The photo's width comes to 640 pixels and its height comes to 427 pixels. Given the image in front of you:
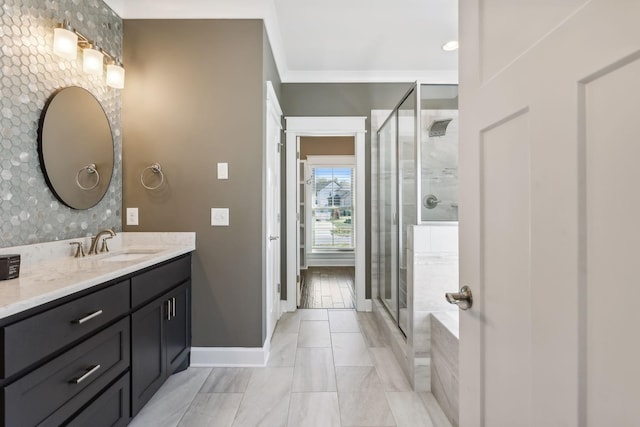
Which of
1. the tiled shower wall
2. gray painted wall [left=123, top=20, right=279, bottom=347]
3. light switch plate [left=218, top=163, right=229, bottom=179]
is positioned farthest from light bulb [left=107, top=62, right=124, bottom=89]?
light switch plate [left=218, top=163, right=229, bottom=179]

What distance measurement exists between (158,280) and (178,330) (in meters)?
0.48

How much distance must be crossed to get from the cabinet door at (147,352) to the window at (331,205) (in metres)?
4.50

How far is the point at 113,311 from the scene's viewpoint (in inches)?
60.2

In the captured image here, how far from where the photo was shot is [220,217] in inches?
95.8

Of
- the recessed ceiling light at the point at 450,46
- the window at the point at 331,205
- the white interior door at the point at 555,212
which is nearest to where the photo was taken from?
the white interior door at the point at 555,212

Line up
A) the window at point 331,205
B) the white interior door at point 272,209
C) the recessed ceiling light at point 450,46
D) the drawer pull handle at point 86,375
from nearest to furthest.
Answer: the drawer pull handle at point 86,375 < the white interior door at point 272,209 < the recessed ceiling light at point 450,46 < the window at point 331,205

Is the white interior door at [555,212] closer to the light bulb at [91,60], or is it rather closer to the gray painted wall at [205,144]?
the gray painted wall at [205,144]

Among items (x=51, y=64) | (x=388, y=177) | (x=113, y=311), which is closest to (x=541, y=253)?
(x=113, y=311)

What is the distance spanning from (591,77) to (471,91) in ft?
1.42

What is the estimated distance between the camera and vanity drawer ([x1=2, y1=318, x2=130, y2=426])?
3.44 feet

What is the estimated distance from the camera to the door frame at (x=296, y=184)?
3.70m

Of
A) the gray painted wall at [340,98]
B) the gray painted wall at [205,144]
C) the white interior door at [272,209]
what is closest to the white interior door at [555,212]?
the gray painted wall at [205,144]

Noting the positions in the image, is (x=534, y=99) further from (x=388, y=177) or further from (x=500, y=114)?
(x=388, y=177)

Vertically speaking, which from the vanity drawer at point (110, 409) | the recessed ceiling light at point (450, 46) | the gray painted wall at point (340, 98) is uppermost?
the recessed ceiling light at point (450, 46)
